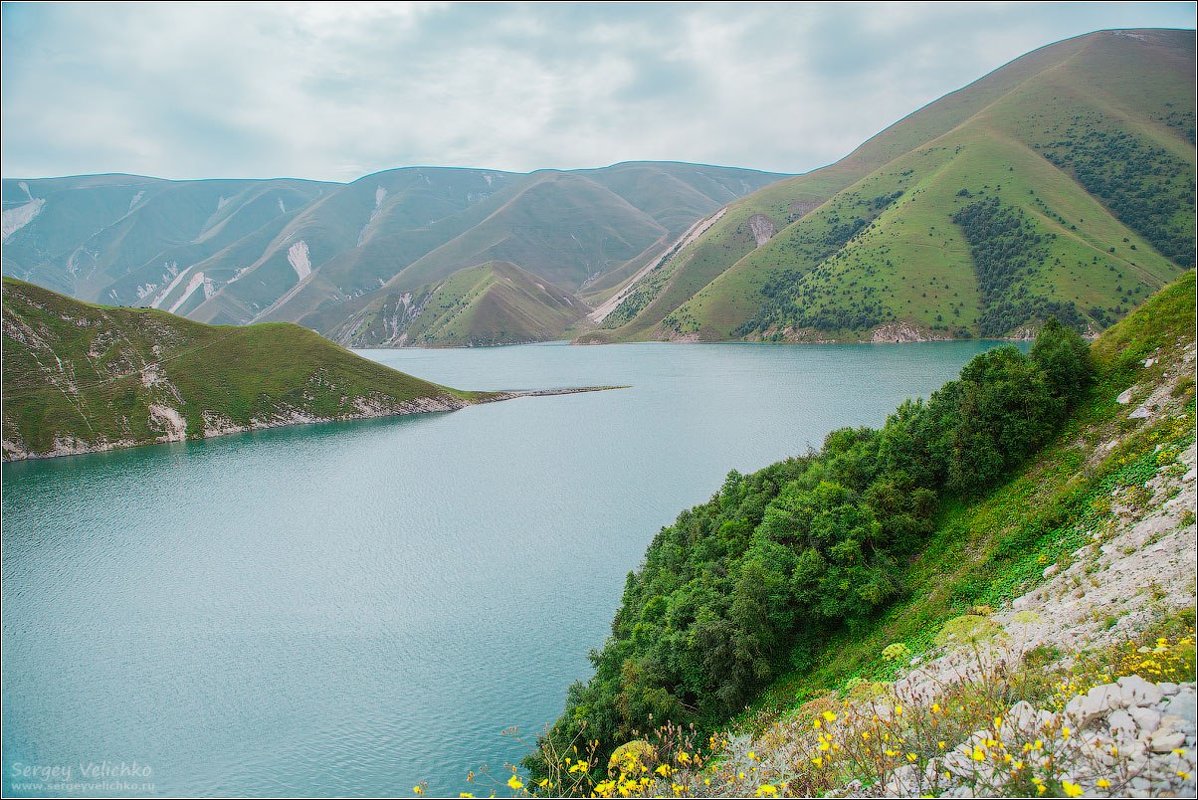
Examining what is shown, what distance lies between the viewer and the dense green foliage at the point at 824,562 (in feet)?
86.1

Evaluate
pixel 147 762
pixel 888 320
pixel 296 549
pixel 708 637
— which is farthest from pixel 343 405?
pixel 888 320

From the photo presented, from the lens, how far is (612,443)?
8894 cm

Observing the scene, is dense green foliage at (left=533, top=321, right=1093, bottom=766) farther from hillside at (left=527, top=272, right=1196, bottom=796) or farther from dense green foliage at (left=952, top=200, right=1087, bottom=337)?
dense green foliage at (left=952, top=200, right=1087, bottom=337)

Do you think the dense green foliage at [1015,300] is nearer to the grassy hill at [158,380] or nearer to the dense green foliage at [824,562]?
the grassy hill at [158,380]

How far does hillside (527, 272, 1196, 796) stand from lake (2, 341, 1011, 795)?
696 centimetres


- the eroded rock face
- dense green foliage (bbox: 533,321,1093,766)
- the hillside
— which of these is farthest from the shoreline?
dense green foliage (bbox: 533,321,1093,766)

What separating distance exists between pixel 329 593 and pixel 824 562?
3568 cm

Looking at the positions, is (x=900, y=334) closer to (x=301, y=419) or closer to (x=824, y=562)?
(x=301, y=419)

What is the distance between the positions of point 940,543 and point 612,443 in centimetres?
6314

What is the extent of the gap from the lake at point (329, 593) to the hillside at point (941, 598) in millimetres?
6962

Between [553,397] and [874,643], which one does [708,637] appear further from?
[553,397]

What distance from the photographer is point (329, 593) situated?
46.4 metres

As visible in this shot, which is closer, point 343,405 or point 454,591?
point 454,591

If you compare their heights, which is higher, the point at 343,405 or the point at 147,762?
the point at 343,405
